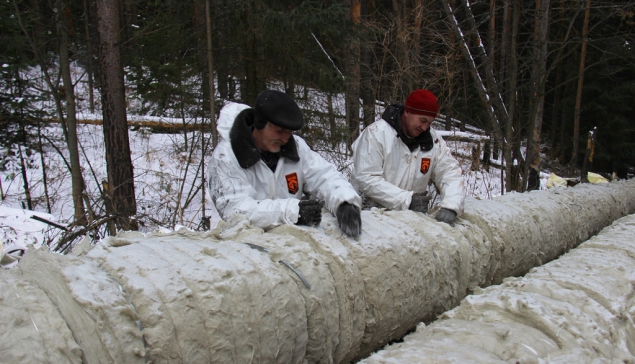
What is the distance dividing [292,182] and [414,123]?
3.90 ft

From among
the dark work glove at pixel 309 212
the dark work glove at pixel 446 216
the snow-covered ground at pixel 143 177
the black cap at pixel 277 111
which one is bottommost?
the snow-covered ground at pixel 143 177

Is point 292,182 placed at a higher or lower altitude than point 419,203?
higher

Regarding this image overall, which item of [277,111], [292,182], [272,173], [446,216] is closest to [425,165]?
[446,216]

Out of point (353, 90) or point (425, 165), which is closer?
point (425, 165)

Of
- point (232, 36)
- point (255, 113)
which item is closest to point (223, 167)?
point (255, 113)

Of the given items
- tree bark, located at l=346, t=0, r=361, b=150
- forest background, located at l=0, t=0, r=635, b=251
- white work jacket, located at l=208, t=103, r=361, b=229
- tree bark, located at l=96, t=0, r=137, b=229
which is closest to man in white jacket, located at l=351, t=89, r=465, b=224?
white work jacket, located at l=208, t=103, r=361, b=229

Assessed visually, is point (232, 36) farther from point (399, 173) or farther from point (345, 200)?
point (345, 200)

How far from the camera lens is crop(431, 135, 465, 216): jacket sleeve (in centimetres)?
323

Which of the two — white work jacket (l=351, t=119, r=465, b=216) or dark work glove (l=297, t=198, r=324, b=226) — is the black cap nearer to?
dark work glove (l=297, t=198, r=324, b=226)

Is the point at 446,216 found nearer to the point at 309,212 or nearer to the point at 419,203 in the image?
the point at 419,203

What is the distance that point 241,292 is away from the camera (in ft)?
5.77

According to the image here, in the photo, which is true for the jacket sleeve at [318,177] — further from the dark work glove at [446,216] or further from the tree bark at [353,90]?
the tree bark at [353,90]

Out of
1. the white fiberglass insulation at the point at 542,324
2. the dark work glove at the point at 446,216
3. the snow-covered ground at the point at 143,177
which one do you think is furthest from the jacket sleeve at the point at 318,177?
the snow-covered ground at the point at 143,177

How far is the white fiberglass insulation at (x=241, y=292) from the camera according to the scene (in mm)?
1423
